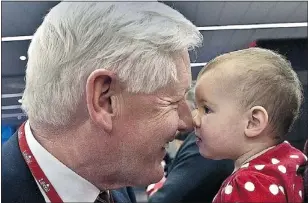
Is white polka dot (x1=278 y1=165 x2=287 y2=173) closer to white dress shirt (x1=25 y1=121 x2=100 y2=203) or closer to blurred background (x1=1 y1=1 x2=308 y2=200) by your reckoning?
blurred background (x1=1 y1=1 x2=308 y2=200)

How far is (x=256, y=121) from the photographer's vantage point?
729 millimetres

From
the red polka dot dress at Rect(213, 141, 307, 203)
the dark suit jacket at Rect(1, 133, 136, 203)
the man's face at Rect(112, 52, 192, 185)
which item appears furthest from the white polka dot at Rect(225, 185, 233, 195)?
the dark suit jacket at Rect(1, 133, 136, 203)

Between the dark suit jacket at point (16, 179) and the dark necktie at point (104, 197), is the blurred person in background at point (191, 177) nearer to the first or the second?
the dark necktie at point (104, 197)

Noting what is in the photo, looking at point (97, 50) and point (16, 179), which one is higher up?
point (97, 50)

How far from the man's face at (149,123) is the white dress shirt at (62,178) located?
0.06 meters

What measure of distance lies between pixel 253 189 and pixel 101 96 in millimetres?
209

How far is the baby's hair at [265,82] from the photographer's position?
0.72 metres

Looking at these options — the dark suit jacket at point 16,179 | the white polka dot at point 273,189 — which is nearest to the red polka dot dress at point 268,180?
the white polka dot at point 273,189

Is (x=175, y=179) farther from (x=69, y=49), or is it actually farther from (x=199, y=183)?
(x=69, y=49)

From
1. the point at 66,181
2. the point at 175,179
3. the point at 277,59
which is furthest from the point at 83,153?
the point at 277,59

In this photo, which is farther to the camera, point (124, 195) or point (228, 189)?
point (124, 195)

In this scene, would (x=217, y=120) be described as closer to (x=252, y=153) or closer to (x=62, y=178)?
(x=252, y=153)

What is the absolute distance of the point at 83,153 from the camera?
2.35 feet

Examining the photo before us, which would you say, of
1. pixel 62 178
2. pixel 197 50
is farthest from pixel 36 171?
pixel 197 50
